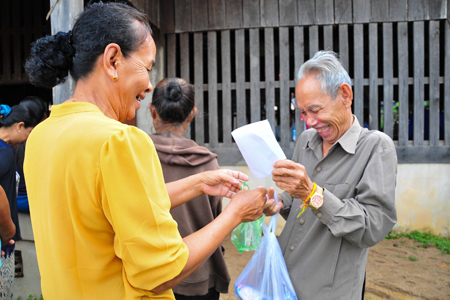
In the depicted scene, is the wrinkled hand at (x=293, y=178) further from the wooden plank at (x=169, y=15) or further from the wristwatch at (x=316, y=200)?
A: the wooden plank at (x=169, y=15)

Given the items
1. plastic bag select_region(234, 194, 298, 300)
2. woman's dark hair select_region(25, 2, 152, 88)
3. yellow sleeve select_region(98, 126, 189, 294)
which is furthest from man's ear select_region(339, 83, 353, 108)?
yellow sleeve select_region(98, 126, 189, 294)

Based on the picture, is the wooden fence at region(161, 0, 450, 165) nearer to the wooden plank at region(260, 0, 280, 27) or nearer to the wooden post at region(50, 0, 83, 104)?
the wooden plank at region(260, 0, 280, 27)

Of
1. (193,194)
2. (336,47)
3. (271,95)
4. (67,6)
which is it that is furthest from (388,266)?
(67,6)

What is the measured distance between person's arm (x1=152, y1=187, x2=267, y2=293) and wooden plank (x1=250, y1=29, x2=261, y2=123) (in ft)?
13.2

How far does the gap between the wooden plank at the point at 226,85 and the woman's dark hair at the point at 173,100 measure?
332 centimetres

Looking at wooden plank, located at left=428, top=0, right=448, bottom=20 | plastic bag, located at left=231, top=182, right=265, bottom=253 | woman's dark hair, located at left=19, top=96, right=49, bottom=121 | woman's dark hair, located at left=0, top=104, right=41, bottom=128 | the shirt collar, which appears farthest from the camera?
wooden plank, located at left=428, top=0, right=448, bottom=20

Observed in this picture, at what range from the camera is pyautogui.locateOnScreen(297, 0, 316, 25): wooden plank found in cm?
532

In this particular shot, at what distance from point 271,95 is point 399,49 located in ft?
7.35

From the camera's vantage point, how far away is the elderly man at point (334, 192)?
154cm

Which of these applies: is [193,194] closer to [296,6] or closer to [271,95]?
[271,95]

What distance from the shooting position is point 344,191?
169 cm

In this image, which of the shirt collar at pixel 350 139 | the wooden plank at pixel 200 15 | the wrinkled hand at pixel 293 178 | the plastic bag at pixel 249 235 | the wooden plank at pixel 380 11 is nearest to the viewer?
the wrinkled hand at pixel 293 178

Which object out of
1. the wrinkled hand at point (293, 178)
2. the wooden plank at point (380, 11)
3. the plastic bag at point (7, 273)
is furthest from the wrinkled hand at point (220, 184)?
the wooden plank at point (380, 11)

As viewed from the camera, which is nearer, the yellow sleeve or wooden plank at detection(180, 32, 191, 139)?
the yellow sleeve
